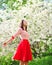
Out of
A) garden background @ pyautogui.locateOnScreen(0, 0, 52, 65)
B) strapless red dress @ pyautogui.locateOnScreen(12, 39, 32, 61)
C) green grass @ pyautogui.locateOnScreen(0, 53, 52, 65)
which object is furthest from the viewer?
garden background @ pyautogui.locateOnScreen(0, 0, 52, 65)

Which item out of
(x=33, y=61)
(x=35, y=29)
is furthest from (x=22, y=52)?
(x=35, y=29)

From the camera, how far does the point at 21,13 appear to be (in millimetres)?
9578

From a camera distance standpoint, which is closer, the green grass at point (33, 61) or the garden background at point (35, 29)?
the green grass at point (33, 61)

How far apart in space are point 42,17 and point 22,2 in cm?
201

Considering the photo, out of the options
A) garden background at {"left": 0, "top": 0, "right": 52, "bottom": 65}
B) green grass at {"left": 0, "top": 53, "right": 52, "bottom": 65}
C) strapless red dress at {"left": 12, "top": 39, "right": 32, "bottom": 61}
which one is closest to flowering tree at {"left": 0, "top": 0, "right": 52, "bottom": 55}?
garden background at {"left": 0, "top": 0, "right": 52, "bottom": 65}

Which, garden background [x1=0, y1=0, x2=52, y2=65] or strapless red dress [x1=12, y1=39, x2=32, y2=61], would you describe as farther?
garden background [x1=0, y1=0, x2=52, y2=65]

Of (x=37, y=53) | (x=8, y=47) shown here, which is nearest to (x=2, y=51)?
(x=8, y=47)

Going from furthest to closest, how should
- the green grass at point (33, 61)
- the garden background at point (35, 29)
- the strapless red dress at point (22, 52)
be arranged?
the garden background at point (35, 29), the green grass at point (33, 61), the strapless red dress at point (22, 52)

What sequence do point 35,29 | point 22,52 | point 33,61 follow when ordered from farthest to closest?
point 35,29 < point 33,61 < point 22,52

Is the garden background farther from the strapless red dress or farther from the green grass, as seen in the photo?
the strapless red dress

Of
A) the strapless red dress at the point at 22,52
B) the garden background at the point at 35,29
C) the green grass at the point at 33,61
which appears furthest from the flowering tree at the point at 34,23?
the strapless red dress at the point at 22,52

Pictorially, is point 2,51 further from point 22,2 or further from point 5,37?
point 22,2

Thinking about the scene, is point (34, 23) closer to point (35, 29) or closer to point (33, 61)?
point (35, 29)

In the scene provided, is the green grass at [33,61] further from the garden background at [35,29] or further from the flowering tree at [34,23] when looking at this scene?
the flowering tree at [34,23]
